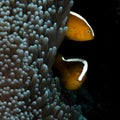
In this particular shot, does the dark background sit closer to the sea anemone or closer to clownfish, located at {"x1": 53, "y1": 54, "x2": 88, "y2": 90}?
clownfish, located at {"x1": 53, "y1": 54, "x2": 88, "y2": 90}

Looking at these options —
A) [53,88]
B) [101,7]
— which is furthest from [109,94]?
[53,88]

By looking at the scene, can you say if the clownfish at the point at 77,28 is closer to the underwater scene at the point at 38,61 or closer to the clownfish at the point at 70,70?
the underwater scene at the point at 38,61

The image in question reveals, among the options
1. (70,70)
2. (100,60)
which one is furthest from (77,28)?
(100,60)

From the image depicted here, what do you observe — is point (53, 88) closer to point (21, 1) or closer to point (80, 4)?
point (21, 1)

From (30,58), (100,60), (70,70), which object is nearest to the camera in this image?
(30,58)

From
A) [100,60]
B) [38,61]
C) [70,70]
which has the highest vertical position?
[38,61]

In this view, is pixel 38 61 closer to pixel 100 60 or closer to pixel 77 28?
pixel 77 28

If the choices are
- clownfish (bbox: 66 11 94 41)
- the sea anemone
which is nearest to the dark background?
clownfish (bbox: 66 11 94 41)
